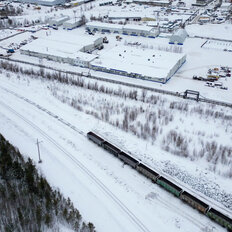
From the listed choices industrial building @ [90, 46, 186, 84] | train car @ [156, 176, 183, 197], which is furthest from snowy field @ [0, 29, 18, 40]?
train car @ [156, 176, 183, 197]

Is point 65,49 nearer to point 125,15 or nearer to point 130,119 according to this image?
point 130,119

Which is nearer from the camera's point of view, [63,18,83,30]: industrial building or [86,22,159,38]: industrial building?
[86,22,159,38]: industrial building

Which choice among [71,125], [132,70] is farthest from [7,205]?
[132,70]

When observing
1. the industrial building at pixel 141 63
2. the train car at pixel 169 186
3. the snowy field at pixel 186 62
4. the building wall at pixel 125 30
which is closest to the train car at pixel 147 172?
the train car at pixel 169 186

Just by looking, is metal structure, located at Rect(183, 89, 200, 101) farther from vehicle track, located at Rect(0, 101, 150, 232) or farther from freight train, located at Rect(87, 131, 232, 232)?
vehicle track, located at Rect(0, 101, 150, 232)

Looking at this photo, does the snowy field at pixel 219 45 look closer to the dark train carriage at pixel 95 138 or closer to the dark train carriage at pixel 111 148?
the dark train carriage at pixel 95 138

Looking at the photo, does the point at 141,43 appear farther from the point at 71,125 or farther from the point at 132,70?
the point at 71,125
